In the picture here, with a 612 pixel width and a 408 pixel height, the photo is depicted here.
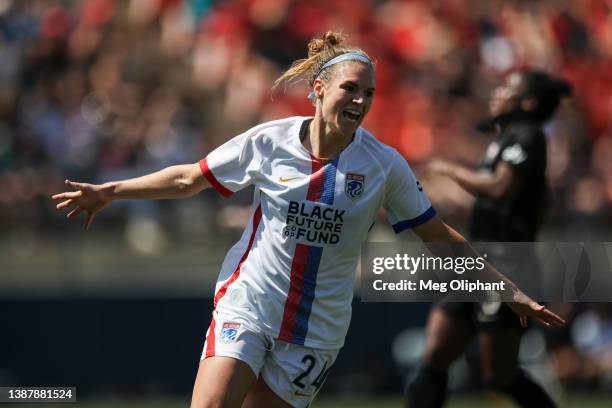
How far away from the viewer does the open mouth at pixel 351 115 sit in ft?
17.4

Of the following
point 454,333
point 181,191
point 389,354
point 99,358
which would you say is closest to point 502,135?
point 454,333

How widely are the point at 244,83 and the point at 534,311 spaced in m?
7.58

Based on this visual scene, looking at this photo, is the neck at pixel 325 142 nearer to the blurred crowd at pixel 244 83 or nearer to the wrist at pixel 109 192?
the wrist at pixel 109 192

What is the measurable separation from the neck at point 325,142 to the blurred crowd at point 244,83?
5.58m

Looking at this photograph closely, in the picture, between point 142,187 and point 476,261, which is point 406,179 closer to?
point 476,261

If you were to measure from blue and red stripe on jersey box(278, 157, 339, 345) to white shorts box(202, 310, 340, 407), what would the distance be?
2.8 inches

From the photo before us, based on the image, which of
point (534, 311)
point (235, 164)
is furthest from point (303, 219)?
point (534, 311)

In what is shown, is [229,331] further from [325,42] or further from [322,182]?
[325,42]

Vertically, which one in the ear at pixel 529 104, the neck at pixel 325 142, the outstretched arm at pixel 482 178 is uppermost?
the ear at pixel 529 104

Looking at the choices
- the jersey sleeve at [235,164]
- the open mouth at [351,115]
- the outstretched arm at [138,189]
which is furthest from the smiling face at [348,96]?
the outstretched arm at [138,189]

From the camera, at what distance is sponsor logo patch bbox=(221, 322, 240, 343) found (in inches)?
208

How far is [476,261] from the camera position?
18.3ft

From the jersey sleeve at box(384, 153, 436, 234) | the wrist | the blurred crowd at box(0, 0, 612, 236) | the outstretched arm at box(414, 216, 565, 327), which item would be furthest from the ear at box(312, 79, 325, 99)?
the blurred crowd at box(0, 0, 612, 236)

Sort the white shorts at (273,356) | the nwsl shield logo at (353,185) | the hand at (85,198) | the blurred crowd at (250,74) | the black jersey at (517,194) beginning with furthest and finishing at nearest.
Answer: the blurred crowd at (250,74)
the black jersey at (517,194)
the hand at (85,198)
the nwsl shield logo at (353,185)
the white shorts at (273,356)
